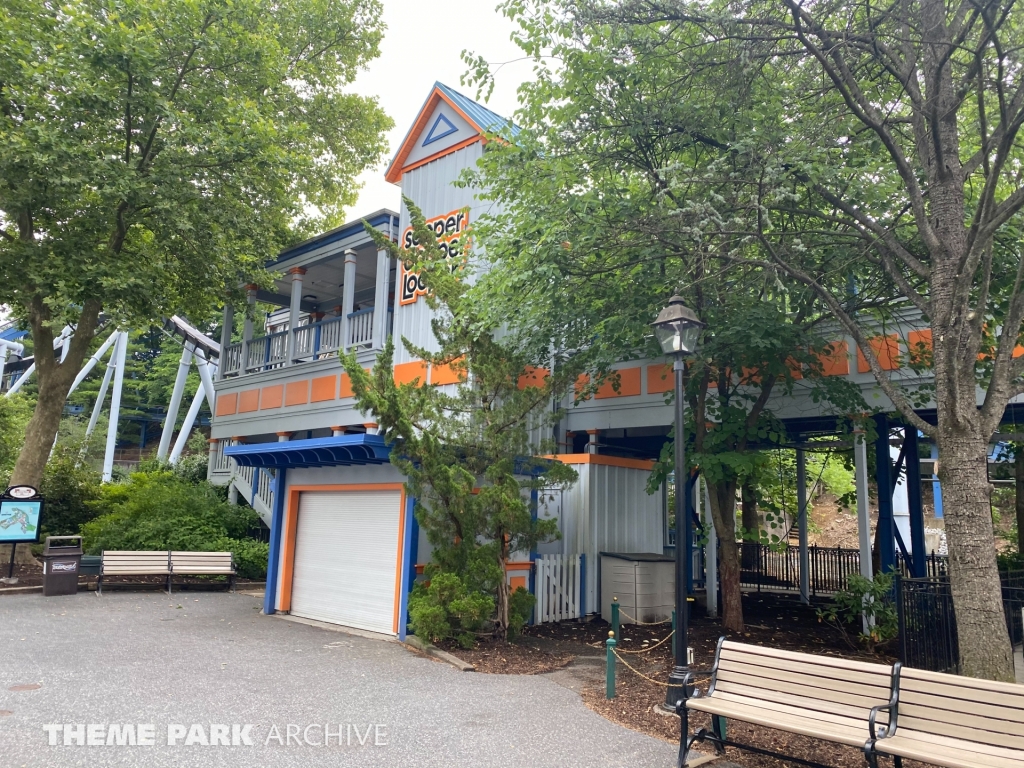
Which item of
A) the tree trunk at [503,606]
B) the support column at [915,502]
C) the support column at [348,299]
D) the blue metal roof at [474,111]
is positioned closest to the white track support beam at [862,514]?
the support column at [915,502]

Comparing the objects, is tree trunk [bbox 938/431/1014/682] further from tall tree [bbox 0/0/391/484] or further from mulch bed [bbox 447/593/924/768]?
tall tree [bbox 0/0/391/484]

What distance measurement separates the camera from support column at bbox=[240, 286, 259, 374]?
1913 centimetres

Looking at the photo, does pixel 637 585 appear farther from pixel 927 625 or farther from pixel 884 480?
pixel 927 625

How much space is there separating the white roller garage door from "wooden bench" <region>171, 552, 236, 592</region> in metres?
3.52

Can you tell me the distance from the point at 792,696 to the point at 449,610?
4.81 metres

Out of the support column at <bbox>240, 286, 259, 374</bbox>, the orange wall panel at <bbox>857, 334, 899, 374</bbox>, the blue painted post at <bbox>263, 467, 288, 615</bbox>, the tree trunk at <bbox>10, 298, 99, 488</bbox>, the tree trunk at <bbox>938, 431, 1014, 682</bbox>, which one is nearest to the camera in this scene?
the tree trunk at <bbox>938, 431, 1014, 682</bbox>

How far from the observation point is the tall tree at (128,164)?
48.1ft

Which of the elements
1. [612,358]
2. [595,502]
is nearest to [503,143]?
[612,358]

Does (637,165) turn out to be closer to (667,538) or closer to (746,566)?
(667,538)

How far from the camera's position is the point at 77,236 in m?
16.0

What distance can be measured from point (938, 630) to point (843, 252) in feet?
15.0

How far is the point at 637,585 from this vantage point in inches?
463

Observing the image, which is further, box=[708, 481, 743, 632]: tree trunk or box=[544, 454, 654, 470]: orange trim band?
box=[544, 454, 654, 470]: orange trim band

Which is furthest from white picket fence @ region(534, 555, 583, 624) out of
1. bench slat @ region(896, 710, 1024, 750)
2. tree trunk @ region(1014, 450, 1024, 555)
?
tree trunk @ region(1014, 450, 1024, 555)
